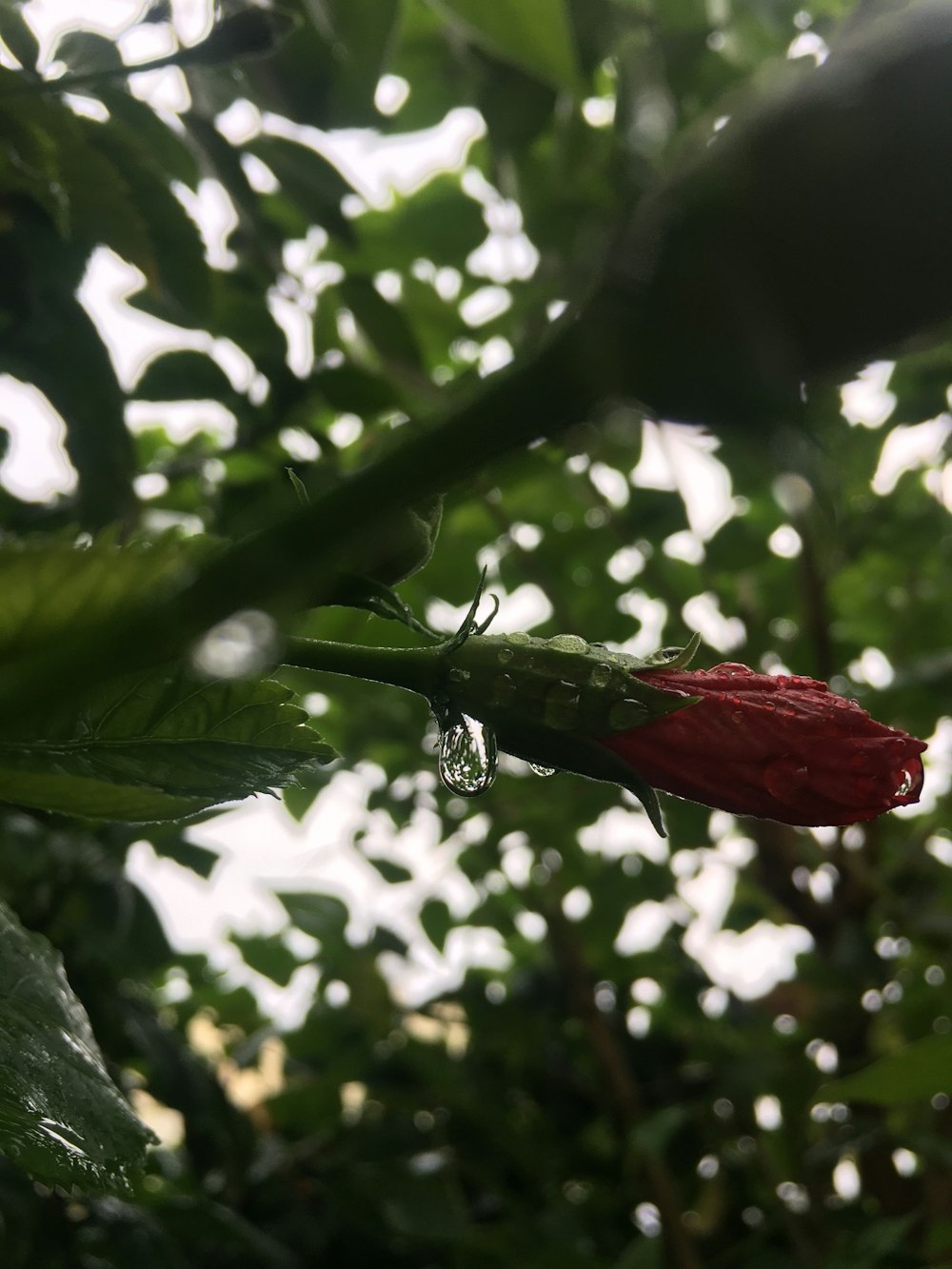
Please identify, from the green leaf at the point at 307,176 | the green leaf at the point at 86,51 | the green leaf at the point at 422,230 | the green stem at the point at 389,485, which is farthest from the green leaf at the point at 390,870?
the green stem at the point at 389,485

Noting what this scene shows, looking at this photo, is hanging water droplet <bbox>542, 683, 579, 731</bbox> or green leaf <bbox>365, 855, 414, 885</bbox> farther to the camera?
green leaf <bbox>365, 855, 414, 885</bbox>

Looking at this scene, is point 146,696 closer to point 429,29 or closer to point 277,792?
point 277,792

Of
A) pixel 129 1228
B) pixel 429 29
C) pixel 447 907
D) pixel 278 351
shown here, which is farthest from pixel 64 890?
pixel 429 29

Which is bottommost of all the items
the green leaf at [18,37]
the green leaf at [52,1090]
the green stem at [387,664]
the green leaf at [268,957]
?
the green leaf at [268,957]

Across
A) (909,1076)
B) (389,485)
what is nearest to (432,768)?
(909,1076)

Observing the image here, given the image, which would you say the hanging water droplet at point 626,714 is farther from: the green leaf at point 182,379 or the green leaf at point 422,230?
the green leaf at point 422,230

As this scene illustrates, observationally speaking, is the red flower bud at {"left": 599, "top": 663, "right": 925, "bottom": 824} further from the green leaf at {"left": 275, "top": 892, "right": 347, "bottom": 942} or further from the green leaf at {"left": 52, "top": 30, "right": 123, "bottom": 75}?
the green leaf at {"left": 275, "top": 892, "right": 347, "bottom": 942}

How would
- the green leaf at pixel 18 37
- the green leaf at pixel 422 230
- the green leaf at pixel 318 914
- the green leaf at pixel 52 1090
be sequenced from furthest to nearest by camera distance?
the green leaf at pixel 318 914
the green leaf at pixel 422 230
the green leaf at pixel 18 37
the green leaf at pixel 52 1090

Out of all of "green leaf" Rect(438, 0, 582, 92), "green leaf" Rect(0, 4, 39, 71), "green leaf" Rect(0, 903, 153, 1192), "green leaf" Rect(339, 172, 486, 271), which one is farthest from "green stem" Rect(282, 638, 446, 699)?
"green leaf" Rect(339, 172, 486, 271)

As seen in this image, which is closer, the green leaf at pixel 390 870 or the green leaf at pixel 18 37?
the green leaf at pixel 18 37
